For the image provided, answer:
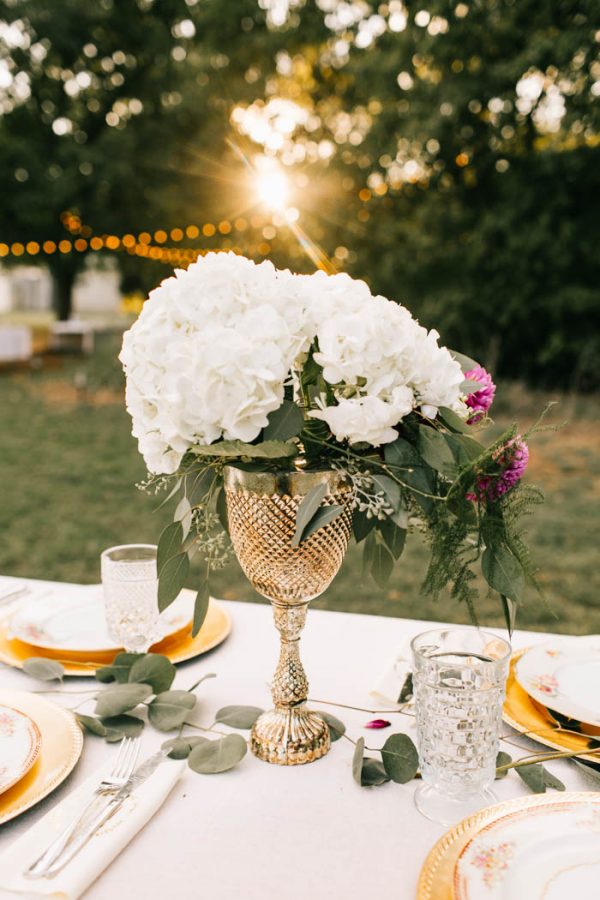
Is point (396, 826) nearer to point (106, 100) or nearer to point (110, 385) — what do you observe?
point (110, 385)

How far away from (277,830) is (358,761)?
0.48ft

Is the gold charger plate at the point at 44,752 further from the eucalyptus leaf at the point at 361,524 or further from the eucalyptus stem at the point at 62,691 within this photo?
the eucalyptus leaf at the point at 361,524

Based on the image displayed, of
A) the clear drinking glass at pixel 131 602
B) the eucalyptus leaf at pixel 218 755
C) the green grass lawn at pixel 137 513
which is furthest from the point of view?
the green grass lawn at pixel 137 513

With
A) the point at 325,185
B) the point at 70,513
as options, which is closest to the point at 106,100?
the point at 325,185

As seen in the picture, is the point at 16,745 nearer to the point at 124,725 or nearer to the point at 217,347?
the point at 124,725

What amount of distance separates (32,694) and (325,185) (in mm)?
Answer: 11892

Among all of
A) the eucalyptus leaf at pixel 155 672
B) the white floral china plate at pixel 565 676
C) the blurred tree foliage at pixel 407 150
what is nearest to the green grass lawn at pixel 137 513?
the white floral china plate at pixel 565 676

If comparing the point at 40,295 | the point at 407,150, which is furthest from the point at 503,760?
the point at 40,295

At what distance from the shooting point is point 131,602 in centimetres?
140

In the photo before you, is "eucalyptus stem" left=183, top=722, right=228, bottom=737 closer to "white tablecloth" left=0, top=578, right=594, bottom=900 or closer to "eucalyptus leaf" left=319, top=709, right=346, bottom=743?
"white tablecloth" left=0, top=578, right=594, bottom=900

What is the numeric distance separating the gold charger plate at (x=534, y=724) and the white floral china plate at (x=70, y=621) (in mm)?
584

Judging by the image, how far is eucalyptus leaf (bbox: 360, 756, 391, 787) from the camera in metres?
1.06

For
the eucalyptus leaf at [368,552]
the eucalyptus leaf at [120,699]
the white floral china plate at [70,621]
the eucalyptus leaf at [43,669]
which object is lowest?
the eucalyptus leaf at [120,699]

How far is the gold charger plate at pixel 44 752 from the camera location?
3.24 ft
